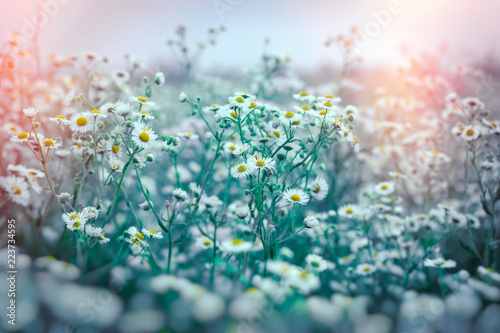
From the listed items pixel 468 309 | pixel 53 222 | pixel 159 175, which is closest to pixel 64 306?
pixel 53 222

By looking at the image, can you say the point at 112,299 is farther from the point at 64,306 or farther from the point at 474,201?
the point at 474,201

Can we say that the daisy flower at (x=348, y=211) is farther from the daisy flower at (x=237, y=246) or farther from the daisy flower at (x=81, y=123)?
the daisy flower at (x=81, y=123)

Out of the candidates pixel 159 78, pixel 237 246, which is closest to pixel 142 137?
pixel 159 78

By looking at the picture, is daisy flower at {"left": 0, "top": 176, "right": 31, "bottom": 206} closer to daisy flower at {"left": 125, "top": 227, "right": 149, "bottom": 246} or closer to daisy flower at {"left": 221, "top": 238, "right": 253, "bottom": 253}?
daisy flower at {"left": 125, "top": 227, "right": 149, "bottom": 246}

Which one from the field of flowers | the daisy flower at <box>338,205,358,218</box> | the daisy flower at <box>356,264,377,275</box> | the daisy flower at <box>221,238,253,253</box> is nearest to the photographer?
the field of flowers

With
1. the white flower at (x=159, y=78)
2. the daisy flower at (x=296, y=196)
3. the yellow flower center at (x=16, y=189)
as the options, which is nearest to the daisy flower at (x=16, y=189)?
the yellow flower center at (x=16, y=189)

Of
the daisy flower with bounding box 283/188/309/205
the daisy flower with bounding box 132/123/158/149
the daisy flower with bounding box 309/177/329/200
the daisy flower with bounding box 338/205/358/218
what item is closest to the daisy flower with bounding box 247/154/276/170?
the daisy flower with bounding box 283/188/309/205
